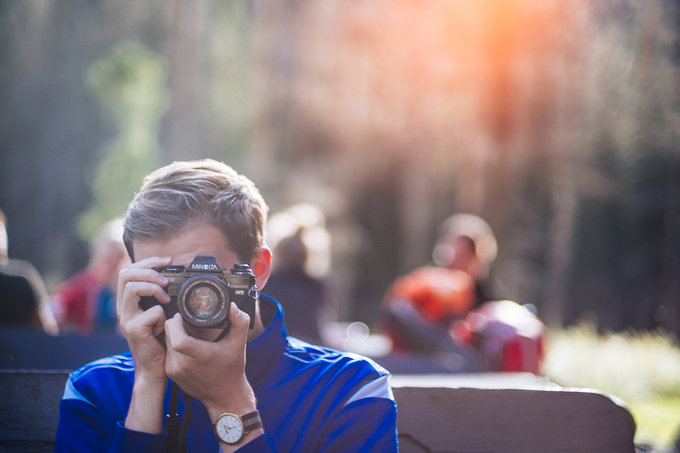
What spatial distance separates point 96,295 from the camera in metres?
5.64

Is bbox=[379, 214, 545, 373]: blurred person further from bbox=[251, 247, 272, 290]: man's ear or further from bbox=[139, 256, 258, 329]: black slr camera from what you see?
bbox=[139, 256, 258, 329]: black slr camera

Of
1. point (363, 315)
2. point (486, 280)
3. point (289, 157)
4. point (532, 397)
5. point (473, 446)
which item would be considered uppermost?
point (532, 397)

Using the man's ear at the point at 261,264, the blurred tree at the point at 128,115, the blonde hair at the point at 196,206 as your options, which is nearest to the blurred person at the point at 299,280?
the man's ear at the point at 261,264

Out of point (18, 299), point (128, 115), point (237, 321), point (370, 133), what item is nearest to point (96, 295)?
point (18, 299)

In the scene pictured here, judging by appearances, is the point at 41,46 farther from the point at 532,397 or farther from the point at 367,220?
the point at 532,397

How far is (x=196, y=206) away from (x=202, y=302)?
24 cm

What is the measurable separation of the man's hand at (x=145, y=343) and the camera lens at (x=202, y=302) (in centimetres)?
7

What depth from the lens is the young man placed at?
62.3 inches

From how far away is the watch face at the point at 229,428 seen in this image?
155 cm

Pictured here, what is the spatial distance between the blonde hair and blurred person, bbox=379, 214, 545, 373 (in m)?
3.41

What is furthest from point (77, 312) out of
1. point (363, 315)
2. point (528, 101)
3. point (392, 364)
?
point (363, 315)

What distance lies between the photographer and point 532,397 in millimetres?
2139

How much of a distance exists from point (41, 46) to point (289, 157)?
705 cm

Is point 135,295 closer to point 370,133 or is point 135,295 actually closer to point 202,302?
point 202,302
